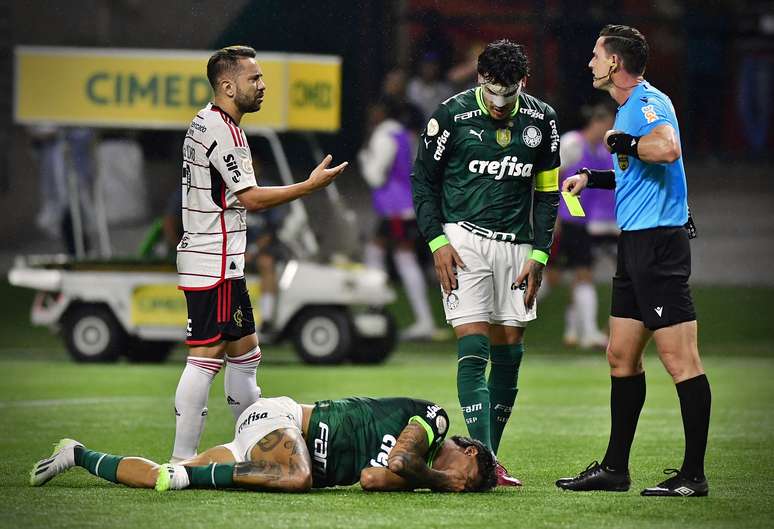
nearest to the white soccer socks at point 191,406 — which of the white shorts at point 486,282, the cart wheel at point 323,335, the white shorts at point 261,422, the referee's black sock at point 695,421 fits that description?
the white shorts at point 261,422

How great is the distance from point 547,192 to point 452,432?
7.79 ft

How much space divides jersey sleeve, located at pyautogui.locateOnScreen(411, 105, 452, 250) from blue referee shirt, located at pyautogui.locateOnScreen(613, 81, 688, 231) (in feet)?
2.78

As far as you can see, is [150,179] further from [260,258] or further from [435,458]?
[435,458]

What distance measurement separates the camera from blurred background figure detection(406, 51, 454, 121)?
18438 millimetres

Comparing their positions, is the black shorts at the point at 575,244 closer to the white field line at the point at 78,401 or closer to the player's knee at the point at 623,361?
the white field line at the point at 78,401

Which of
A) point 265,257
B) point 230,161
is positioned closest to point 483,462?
point 230,161

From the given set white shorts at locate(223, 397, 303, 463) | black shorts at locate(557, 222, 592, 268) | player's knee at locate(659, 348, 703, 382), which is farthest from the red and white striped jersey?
black shorts at locate(557, 222, 592, 268)

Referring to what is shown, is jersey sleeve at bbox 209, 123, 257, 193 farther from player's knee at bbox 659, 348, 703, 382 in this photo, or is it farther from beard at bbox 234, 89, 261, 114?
player's knee at bbox 659, 348, 703, 382

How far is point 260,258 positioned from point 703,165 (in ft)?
42.5

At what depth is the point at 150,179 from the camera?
16578 mm

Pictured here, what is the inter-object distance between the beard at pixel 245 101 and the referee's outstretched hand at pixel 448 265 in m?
1.11

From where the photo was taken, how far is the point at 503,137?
7.63m

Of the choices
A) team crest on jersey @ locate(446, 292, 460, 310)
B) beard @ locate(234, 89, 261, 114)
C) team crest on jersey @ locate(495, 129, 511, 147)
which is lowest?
team crest on jersey @ locate(446, 292, 460, 310)

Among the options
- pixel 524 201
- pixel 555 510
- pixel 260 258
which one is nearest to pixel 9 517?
pixel 555 510
